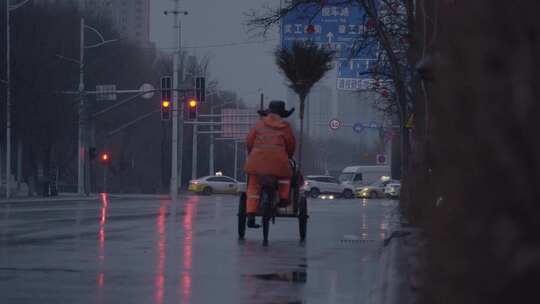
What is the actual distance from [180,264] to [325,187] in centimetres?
5397

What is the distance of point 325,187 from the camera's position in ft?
210

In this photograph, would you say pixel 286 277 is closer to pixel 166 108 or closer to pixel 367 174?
pixel 166 108

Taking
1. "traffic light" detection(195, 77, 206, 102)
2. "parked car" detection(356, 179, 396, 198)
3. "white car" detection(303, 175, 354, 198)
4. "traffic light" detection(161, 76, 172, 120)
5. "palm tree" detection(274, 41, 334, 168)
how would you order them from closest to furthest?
"palm tree" detection(274, 41, 334, 168) < "traffic light" detection(161, 76, 172, 120) < "traffic light" detection(195, 77, 206, 102) < "white car" detection(303, 175, 354, 198) < "parked car" detection(356, 179, 396, 198)

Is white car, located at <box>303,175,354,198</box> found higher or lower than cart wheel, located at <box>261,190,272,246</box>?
lower

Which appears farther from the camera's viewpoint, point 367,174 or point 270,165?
point 367,174

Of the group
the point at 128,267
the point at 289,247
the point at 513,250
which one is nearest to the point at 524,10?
the point at 513,250

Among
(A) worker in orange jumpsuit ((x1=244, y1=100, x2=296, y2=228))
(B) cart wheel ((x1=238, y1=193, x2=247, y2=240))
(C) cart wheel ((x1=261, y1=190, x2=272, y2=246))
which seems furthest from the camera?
(B) cart wheel ((x1=238, y1=193, x2=247, y2=240))

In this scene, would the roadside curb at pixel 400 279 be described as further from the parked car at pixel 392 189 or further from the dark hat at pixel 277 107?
the parked car at pixel 392 189

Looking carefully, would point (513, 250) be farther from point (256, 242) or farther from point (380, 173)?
point (380, 173)

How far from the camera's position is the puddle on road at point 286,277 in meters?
9.14

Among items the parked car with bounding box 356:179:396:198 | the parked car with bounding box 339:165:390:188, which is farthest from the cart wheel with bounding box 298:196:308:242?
the parked car with bounding box 339:165:390:188

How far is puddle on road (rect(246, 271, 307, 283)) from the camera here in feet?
30.0

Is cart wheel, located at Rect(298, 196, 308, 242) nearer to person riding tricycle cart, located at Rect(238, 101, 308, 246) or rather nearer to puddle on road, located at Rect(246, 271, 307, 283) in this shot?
person riding tricycle cart, located at Rect(238, 101, 308, 246)

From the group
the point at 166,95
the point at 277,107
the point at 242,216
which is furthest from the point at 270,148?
the point at 166,95
